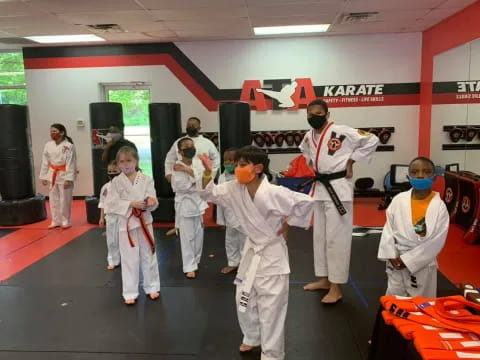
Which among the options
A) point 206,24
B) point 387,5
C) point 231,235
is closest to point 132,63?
point 206,24

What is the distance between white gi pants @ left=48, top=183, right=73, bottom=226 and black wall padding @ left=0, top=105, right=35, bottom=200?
0.69 m

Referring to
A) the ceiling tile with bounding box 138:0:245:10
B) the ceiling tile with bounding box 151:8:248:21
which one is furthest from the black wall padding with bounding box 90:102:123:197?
the ceiling tile with bounding box 138:0:245:10

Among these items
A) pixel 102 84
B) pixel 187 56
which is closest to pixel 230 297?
pixel 187 56

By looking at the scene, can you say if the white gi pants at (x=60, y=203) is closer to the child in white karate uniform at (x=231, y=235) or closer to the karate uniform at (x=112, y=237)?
the karate uniform at (x=112, y=237)

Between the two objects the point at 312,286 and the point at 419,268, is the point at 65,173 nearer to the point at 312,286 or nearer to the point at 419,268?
the point at 312,286

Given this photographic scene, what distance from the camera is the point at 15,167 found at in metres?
6.26

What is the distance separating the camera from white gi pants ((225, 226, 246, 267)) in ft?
13.1

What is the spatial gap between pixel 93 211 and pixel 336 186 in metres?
4.29

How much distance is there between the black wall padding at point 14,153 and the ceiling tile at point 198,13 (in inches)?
104

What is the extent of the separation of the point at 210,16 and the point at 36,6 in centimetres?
227

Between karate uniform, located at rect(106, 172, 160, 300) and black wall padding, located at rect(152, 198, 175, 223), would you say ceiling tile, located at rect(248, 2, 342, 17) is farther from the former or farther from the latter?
karate uniform, located at rect(106, 172, 160, 300)

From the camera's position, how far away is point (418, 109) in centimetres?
757

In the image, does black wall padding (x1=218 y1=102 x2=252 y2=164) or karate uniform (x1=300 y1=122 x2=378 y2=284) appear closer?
karate uniform (x1=300 y1=122 x2=378 y2=284)

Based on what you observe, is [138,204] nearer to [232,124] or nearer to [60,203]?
[232,124]
